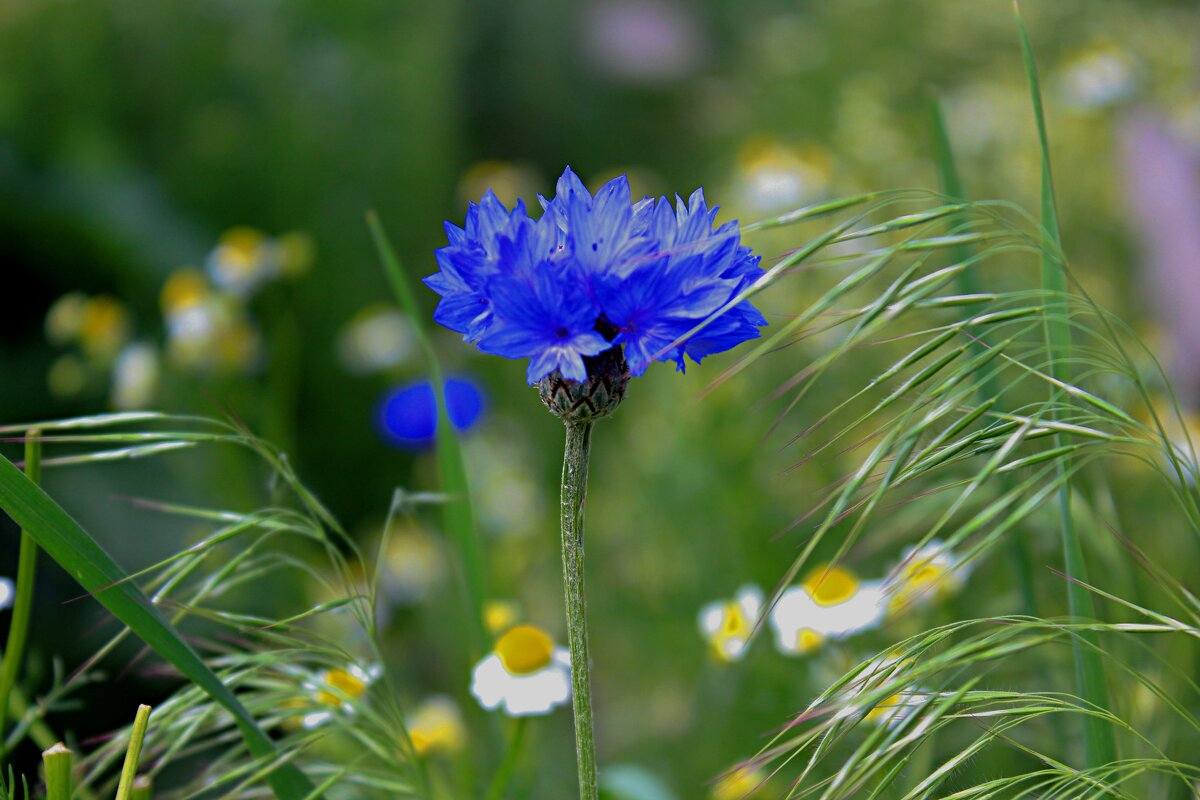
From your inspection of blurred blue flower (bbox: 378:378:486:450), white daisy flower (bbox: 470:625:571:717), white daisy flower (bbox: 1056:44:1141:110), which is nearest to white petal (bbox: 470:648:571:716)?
white daisy flower (bbox: 470:625:571:717)

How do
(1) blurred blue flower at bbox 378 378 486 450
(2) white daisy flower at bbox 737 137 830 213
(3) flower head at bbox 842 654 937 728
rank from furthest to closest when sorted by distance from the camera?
(2) white daisy flower at bbox 737 137 830 213, (1) blurred blue flower at bbox 378 378 486 450, (3) flower head at bbox 842 654 937 728

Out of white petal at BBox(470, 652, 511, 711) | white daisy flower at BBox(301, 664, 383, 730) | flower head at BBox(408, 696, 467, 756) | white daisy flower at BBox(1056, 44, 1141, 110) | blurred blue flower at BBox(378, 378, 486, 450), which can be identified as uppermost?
white daisy flower at BBox(1056, 44, 1141, 110)

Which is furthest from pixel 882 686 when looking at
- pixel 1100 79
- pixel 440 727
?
pixel 1100 79

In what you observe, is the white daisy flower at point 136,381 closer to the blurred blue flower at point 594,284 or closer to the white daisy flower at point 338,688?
the white daisy flower at point 338,688

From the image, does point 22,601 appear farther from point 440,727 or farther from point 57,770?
point 440,727

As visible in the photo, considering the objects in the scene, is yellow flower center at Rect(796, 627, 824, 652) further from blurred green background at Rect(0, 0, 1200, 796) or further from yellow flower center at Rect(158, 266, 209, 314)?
yellow flower center at Rect(158, 266, 209, 314)

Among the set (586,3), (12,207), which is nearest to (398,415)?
(12,207)
